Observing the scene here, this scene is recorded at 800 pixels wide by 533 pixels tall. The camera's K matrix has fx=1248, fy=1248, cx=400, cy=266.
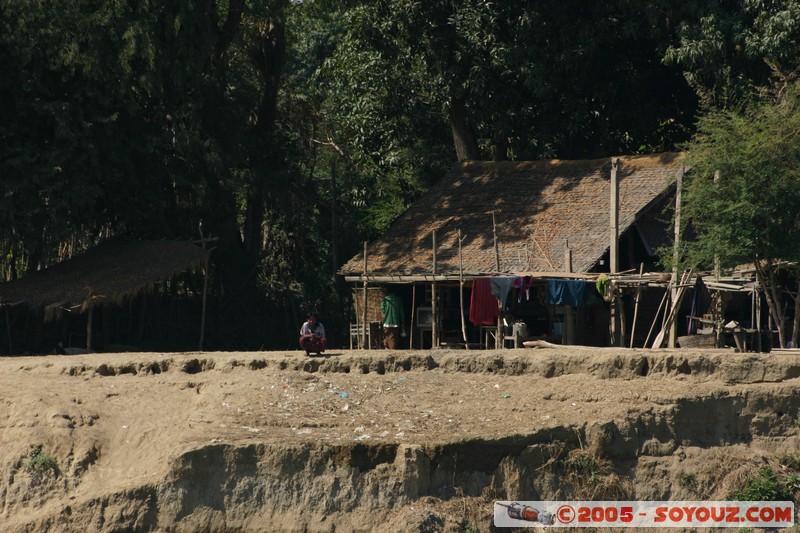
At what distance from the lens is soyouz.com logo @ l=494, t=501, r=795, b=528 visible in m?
17.0

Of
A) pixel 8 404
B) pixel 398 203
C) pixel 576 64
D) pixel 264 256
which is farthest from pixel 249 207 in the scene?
pixel 8 404

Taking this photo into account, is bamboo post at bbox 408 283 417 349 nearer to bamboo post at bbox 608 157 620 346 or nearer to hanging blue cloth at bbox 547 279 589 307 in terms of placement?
hanging blue cloth at bbox 547 279 589 307

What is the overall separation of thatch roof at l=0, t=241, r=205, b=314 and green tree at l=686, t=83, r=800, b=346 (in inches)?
386

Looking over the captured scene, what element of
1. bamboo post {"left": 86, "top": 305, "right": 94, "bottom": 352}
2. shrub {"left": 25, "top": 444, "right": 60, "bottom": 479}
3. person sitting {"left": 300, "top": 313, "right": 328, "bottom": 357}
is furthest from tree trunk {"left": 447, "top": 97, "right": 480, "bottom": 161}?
shrub {"left": 25, "top": 444, "right": 60, "bottom": 479}

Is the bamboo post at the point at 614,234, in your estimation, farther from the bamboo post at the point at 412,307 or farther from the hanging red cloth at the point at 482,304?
the bamboo post at the point at 412,307

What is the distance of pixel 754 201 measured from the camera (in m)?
20.3

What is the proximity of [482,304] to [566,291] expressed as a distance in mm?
1545

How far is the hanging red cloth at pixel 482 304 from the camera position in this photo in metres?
22.1

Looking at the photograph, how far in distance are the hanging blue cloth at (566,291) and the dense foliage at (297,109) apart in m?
5.01

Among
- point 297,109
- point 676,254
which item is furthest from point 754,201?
point 297,109

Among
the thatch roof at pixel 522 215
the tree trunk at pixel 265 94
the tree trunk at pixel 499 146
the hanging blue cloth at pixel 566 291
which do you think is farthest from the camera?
the tree trunk at pixel 265 94

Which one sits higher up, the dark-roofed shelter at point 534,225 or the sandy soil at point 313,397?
the dark-roofed shelter at point 534,225

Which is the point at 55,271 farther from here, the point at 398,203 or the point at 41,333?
the point at 398,203

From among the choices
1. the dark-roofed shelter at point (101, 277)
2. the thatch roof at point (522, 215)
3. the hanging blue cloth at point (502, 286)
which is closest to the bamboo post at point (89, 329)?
the dark-roofed shelter at point (101, 277)
